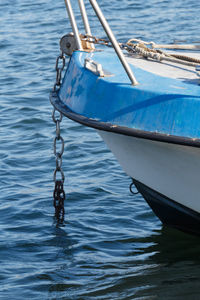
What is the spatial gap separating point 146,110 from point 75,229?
1.96m

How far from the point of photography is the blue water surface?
469cm

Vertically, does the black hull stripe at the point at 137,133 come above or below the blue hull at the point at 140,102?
below

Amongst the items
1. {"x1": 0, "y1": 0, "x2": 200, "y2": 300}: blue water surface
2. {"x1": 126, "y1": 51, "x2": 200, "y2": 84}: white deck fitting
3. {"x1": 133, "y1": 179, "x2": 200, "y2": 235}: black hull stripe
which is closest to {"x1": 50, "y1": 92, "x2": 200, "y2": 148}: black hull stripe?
{"x1": 126, "y1": 51, "x2": 200, "y2": 84}: white deck fitting

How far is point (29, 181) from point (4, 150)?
3.44 feet

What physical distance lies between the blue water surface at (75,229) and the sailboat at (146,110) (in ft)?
1.28

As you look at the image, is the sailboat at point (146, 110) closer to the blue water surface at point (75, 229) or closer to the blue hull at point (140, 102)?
the blue hull at point (140, 102)

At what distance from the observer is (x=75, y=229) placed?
224 inches

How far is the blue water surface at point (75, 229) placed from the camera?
469 cm

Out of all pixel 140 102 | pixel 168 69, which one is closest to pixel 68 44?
pixel 168 69

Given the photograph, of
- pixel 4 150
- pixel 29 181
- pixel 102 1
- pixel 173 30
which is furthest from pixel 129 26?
pixel 29 181

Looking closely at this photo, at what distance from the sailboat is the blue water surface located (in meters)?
0.39

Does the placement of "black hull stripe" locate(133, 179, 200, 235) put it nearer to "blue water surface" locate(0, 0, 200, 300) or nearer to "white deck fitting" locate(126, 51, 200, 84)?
"blue water surface" locate(0, 0, 200, 300)

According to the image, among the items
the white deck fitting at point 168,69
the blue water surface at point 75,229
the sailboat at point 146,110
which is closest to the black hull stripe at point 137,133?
the sailboat at point 146,110

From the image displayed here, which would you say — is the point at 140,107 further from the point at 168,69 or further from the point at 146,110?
the point at 168,69
